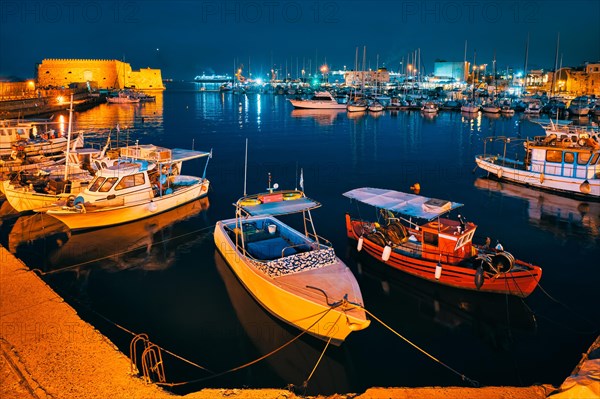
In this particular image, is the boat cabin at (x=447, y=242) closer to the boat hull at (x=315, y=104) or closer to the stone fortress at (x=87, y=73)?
the boat hull at (x=315, y=104)

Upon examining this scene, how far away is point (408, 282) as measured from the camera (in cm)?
1430

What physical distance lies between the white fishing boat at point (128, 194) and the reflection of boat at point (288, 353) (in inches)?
354

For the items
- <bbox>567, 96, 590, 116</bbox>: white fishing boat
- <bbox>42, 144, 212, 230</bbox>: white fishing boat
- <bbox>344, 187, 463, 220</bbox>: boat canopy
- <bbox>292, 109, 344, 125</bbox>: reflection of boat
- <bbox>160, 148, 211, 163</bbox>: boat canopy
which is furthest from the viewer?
<bbox>567, 96, 590, 116</bbox>: white fishing boat

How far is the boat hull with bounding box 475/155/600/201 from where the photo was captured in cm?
2486

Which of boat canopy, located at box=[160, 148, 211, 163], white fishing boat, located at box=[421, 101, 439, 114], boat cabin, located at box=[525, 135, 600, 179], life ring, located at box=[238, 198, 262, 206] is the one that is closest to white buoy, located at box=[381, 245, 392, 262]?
life ring, located at box=[238, 198, 262, 206]

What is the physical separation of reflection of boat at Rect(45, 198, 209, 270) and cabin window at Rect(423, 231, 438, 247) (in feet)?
29.6

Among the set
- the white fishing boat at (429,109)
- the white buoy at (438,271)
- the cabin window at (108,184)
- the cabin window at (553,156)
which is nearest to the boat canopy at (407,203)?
the white buoy at (438,271)

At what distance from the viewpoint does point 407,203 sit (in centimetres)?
1545

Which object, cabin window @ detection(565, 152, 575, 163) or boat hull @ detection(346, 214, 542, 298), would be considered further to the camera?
cabin window @ detection(565, 152, 575, 163)

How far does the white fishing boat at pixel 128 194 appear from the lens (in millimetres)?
18641

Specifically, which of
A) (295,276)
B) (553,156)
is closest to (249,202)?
(295,276)

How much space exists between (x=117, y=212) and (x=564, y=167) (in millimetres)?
24869

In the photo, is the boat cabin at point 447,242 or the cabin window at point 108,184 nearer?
the boat cabin at point 447,242

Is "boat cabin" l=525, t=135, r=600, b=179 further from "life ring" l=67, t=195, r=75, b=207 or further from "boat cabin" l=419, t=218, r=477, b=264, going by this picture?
"life ring" l=67, t=195, r=75, b=207
